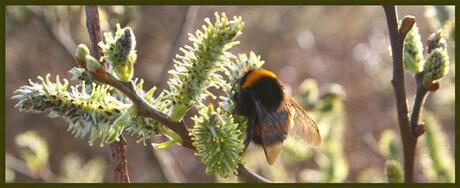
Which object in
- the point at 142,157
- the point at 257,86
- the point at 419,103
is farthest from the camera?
the point at 142,157

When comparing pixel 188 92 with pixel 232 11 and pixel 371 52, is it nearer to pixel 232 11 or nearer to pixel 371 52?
pixel 371 52

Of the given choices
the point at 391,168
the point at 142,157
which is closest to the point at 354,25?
the point at 142,157

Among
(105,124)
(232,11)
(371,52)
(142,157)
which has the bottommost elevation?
(142,157)

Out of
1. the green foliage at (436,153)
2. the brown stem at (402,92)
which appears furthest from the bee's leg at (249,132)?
the green foliage at (436,153)

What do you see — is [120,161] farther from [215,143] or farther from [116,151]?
[215,143]

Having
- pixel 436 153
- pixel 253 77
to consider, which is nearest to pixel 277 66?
pixel 436 153

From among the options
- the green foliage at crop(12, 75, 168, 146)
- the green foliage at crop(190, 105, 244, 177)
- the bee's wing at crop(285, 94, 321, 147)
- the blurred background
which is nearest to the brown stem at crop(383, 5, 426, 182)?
the bee's wing at crop(285, 94, 321, 147)
